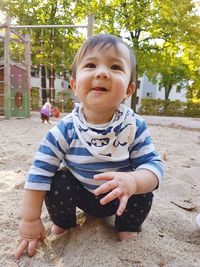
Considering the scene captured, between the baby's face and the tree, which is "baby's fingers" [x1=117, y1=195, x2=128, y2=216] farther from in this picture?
the tree

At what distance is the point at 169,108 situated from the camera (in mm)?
18203

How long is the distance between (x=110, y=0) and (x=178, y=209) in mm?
13304

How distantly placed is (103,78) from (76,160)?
32 centimetres

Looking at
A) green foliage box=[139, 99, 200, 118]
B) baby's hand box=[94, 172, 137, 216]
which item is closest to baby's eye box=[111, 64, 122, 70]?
baby's hand box=[94, 172, 137, 216]

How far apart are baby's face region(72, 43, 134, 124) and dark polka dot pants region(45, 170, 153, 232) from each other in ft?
0.97

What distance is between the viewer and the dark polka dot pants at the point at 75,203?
112cm

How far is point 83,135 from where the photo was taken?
1.12m

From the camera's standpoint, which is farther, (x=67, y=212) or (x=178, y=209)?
(x=178, y=209)

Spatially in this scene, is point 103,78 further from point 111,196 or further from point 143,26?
point 143,26

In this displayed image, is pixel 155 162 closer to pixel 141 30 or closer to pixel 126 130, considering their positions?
pixel 126 130

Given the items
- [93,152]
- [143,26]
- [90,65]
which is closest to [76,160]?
[93,152]

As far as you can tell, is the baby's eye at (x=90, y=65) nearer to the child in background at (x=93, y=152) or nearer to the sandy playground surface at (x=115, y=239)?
the child in background at (x=93, y=152)

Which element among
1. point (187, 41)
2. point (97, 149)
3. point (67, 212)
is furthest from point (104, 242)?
point (187, 41)

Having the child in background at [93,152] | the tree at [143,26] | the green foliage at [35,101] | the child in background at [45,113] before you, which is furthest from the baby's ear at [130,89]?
the green foliage at [35,101]
